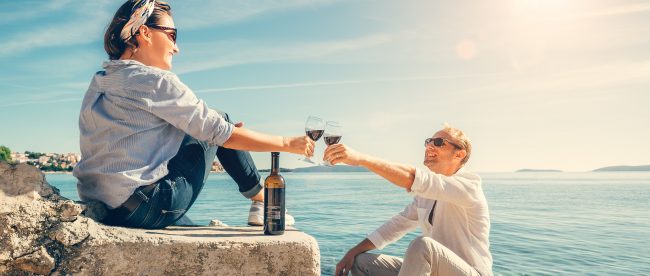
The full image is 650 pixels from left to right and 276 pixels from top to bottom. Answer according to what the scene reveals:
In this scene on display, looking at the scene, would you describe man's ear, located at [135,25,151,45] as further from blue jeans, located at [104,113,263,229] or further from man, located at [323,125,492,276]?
man, located at [323,125,492,276]

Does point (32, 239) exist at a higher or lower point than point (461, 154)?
lower

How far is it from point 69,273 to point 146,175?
69 centimetres

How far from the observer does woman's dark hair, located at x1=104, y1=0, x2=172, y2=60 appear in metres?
3.29

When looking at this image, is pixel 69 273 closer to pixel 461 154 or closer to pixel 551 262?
pixel 461 154

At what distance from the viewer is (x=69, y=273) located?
297 cm

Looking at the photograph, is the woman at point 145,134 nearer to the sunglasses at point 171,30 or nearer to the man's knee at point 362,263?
the sunglasses at point 171,30

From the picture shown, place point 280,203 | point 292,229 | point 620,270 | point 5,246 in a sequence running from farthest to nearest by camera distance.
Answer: point 620,270
point 292,229
point 280,203
point 5,246

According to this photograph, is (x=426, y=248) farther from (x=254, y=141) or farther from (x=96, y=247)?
(x=96, y=247)

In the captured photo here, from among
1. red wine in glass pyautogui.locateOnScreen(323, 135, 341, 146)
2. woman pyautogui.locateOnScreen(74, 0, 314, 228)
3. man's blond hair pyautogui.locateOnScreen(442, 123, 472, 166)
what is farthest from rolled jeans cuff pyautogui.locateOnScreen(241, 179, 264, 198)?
man's blond hair pyautogui.locateOnScreen(442, 123, 472, 166)

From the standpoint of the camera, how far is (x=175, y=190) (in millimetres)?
3232

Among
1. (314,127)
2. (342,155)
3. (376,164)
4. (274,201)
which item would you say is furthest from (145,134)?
(376,164)

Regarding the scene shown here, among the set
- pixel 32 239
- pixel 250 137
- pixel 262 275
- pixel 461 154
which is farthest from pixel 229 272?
pixel 461 154

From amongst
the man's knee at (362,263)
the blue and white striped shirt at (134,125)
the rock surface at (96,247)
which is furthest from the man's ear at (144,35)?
the man's knee at (362,263)

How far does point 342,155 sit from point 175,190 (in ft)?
3.59
